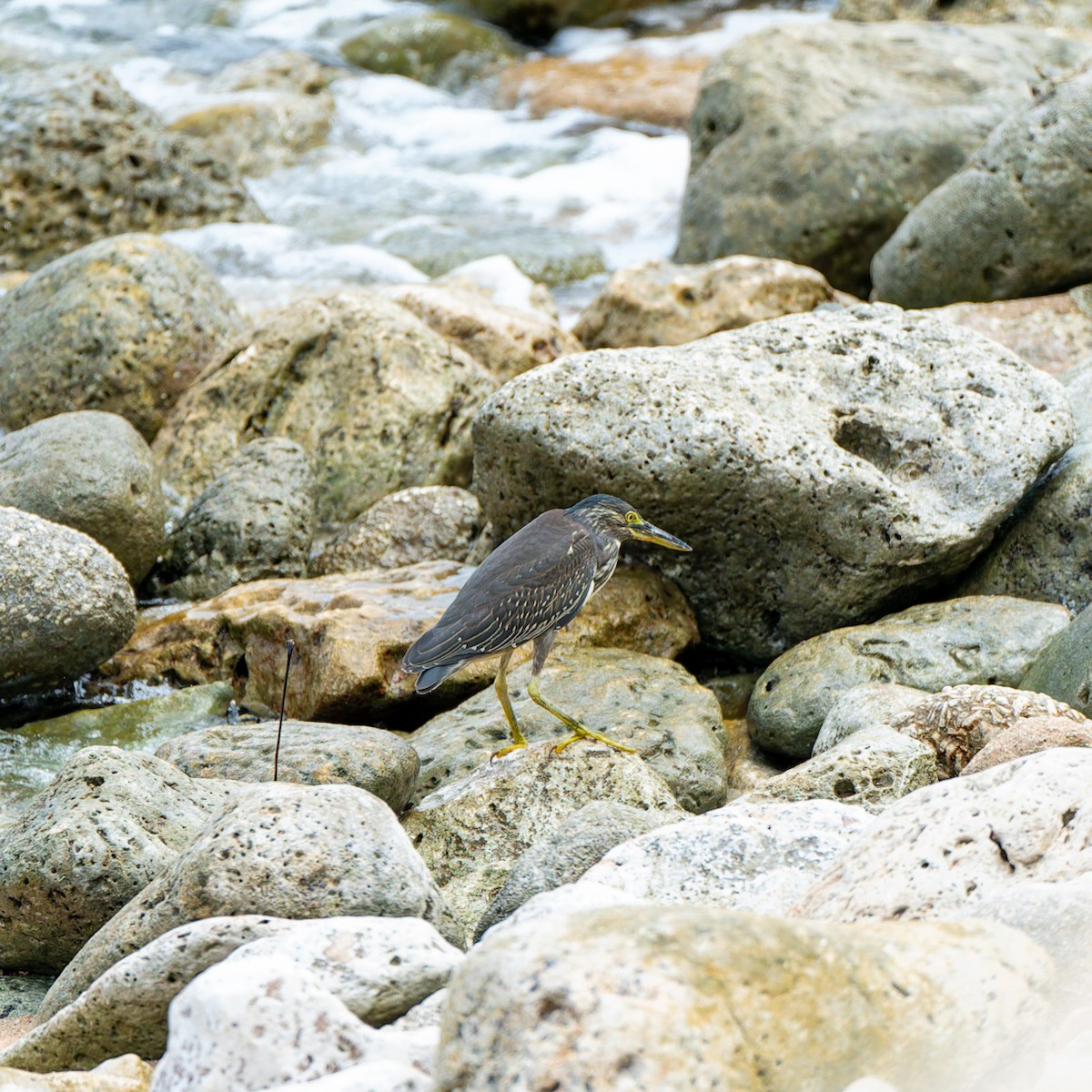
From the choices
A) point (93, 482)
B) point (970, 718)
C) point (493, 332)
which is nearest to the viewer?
point (970, 718)

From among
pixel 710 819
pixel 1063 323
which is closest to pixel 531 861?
pixel 710 819

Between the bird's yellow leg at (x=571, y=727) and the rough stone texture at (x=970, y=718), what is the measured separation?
0.99 m

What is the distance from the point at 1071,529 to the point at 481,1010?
183 inches

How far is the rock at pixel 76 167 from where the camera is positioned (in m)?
11.9

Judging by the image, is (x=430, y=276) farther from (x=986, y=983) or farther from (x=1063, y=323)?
(x=986, y=983)

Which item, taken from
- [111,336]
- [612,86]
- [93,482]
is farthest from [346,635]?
[612,86]

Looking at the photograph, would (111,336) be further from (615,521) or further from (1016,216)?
(1016,216)

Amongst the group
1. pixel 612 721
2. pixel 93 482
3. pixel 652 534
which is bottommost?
pixel 93 482

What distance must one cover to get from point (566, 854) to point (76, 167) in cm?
967

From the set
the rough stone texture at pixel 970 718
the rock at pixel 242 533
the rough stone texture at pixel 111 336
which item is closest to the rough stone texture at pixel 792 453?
the rough stone texture at pixel 970 718

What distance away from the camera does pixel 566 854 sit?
4.12 metres

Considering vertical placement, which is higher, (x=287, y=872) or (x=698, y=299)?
(x=287, y=872)

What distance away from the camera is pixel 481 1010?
7.79ft

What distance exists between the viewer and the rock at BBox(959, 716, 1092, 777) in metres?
4.42
